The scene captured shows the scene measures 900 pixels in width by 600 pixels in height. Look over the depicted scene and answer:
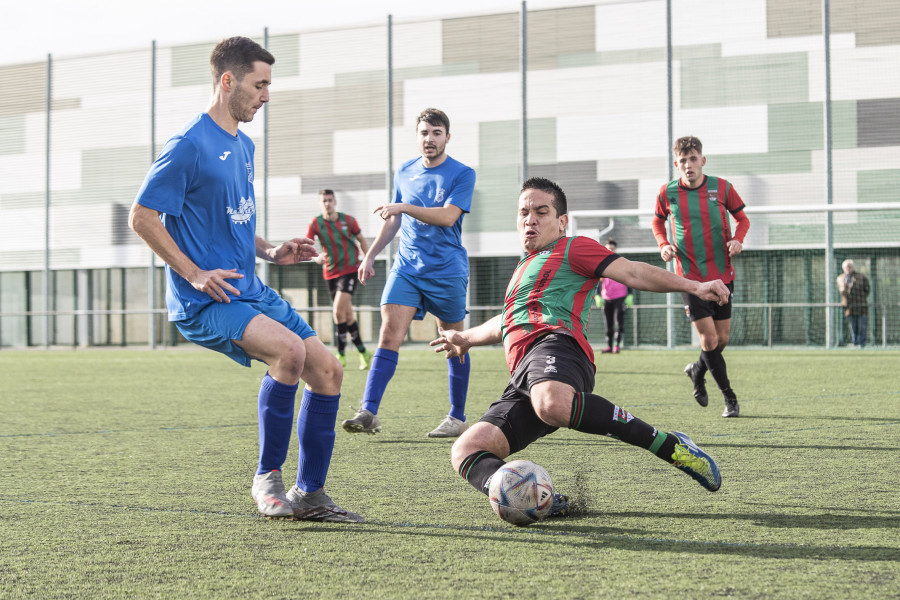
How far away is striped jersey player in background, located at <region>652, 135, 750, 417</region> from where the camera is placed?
289 inches

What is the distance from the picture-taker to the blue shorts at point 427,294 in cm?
645

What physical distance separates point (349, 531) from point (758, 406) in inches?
206

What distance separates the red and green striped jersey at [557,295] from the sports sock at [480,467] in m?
0.46

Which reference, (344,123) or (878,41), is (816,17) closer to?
(878,41)

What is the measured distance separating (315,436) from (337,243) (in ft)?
31.2

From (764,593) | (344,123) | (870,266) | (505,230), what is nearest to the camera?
(764,593)

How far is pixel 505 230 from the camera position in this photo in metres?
21.0

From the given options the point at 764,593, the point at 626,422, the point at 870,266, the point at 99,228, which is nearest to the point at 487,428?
the point at 626,422

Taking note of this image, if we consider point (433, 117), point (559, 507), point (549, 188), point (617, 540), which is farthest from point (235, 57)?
point (433, 117)

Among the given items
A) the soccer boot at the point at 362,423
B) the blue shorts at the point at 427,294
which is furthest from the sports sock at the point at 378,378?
the blue shorts at the point at 427,294

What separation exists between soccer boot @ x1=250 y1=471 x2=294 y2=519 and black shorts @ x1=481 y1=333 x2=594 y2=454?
2.63 feet

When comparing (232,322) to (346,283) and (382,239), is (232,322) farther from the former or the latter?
(346,283)

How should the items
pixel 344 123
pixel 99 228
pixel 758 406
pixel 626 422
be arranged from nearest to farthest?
pixel 626 422 < pixel 758 406 < pixel 344 123 < pixel 99 228

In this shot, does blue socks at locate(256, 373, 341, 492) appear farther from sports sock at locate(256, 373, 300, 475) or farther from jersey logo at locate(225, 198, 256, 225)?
jersey logo at locate(225, 198, 256, 225)
